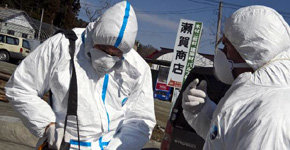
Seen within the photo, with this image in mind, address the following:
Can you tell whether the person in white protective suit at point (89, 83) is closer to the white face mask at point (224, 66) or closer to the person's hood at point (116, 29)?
the person's hood at point (116, 29)

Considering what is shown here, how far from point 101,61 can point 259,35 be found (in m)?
1.01

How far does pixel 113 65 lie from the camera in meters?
2.07

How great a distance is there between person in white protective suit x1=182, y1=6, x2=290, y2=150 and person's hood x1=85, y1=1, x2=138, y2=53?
662 mm

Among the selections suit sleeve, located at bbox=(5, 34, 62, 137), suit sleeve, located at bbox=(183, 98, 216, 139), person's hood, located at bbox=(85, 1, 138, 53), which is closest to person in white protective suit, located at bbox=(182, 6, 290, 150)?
suit sleeve, located at bbox=(183, 98, 216, 139)

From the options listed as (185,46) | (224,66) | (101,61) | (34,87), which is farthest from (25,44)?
(224,66)

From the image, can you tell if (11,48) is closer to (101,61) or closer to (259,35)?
(101,61)

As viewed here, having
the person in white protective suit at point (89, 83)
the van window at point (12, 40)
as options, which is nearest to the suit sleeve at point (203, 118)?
the person in white protective suit at point (89, 83)

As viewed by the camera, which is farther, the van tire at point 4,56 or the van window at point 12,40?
the van window at point 12,40

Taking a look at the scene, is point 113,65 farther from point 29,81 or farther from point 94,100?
point 29,81

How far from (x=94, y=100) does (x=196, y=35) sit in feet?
23.4

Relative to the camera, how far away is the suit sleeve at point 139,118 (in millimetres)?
2155

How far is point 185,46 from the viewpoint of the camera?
8758 millimetres

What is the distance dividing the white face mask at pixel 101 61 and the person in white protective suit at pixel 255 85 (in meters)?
0.75

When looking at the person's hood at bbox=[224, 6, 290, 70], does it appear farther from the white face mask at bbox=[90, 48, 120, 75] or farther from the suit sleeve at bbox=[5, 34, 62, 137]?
the suit sleeve at bbox=[5, 34, 62, 137]
